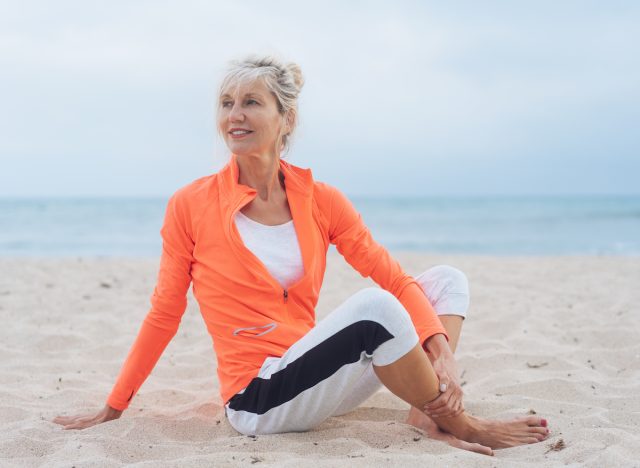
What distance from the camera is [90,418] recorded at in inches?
104

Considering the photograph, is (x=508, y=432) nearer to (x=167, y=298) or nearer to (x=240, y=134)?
(x=167, y=298)

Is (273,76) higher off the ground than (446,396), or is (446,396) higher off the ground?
(273,76)

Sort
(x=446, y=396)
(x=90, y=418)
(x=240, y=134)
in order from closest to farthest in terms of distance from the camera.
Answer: (x=446, y=396) → (x=240, y=134) → (x=90, y=418)

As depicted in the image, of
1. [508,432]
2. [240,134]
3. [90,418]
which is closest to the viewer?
[508,432]

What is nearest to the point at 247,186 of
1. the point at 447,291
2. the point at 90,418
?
the point at 447,291

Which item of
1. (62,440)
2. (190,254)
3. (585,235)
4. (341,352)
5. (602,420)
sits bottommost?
(62,440)

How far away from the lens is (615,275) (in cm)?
632

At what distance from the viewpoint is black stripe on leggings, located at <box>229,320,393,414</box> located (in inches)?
85.0

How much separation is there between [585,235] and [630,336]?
13510 millimetres

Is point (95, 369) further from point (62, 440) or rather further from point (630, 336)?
point (630, 336)

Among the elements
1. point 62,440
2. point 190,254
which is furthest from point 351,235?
point 62,440

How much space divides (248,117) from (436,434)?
4.56 feet

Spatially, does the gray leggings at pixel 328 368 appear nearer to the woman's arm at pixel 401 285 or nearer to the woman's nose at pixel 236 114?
the woman's arm at pixel 401 285

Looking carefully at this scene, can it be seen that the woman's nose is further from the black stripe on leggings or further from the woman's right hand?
the woman's right hand
